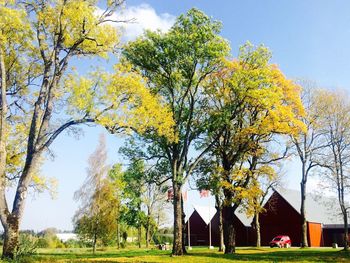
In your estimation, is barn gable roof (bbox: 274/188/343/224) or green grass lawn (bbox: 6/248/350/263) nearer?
green grass lawn (bbox: 6/248/350/263)

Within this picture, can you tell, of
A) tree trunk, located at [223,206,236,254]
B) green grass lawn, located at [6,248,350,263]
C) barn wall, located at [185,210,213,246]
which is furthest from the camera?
barn wall, located at [185,210,213,246]

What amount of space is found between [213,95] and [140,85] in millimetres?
13539

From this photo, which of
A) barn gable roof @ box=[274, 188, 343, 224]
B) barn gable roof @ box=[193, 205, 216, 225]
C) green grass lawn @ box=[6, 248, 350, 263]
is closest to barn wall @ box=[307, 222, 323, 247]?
barn gable roof @ box=[274, 188, 343, 224]

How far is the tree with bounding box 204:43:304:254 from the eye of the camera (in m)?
33.0

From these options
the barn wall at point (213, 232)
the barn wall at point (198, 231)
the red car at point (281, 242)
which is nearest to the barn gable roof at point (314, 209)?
the red car at point (281, 242)

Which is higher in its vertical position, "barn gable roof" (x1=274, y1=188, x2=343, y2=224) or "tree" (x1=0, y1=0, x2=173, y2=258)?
"tree" (x1=0, y1=0, x2=173, y2=258)

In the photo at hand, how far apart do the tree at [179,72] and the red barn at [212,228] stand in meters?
40.0

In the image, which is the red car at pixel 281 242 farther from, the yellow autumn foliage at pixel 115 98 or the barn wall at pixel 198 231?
the yellow autumn foliage at pixel 115 98

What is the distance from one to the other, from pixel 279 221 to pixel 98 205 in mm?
30837

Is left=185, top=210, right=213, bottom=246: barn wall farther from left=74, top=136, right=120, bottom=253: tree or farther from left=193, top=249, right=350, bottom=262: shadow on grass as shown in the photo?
left=193, top=249, right=350, bottom=262: shadow on grass

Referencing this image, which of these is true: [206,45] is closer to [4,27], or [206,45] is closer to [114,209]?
[4,27]

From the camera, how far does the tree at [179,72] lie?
99.2 ft

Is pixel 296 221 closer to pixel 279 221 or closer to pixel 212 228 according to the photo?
pixel 279 221

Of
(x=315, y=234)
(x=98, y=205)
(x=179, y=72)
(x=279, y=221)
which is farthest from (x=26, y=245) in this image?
(x=279, y=221)
